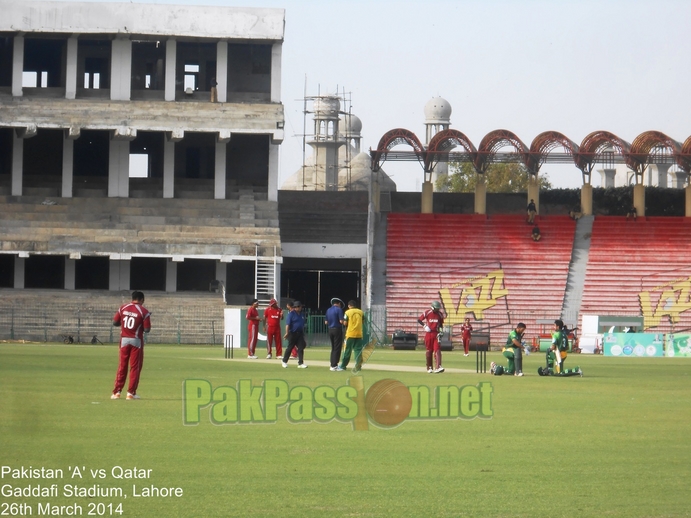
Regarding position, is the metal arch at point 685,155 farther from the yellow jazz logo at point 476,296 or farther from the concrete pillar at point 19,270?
the concrete pillar at point 19,270

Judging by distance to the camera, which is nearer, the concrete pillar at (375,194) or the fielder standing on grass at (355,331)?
the fielder standing on grass at (355,331)


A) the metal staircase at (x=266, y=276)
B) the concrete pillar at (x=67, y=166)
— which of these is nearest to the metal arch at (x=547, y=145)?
the metal staircase at (x=266, y=276)

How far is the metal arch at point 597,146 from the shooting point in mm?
61281

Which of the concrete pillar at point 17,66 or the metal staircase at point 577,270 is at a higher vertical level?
the concrete pillar at point 17,66

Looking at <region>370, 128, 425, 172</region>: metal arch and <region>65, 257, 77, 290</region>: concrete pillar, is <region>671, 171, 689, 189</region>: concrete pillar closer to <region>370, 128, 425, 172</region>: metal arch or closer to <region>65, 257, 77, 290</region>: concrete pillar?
<region>370, 128, 425, 172</region>: metal arch

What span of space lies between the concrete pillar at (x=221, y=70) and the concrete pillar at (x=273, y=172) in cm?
372

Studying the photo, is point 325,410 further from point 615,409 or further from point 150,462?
point 150,462

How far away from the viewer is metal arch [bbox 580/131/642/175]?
61.3 m

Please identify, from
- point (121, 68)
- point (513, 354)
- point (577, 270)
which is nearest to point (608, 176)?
point (577, 270)

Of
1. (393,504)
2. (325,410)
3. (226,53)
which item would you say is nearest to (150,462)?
(393,504)

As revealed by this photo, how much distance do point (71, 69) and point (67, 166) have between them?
17.3 ft

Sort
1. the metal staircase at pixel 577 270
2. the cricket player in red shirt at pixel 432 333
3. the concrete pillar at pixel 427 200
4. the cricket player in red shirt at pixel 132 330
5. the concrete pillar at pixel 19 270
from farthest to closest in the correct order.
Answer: the concrete pillar at pixel 427 200, the concrete pillar at pixel 19 270, the metal staircase at pixel 577 270, the cricket player in red shirt at pixel 432 333, the cricket player in red shirt at pixel 132 330

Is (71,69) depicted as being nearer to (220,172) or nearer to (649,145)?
(220,172)

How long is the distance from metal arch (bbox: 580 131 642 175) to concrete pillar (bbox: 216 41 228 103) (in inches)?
776
